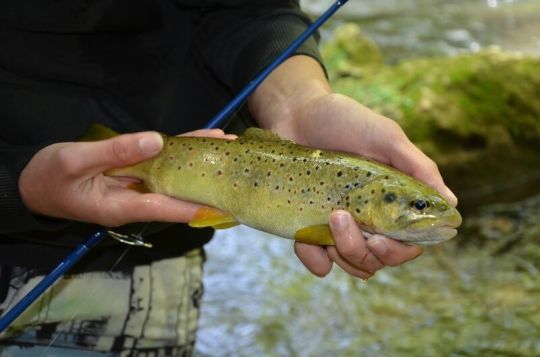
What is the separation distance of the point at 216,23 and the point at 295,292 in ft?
7.96

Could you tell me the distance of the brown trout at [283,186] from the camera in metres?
1.81

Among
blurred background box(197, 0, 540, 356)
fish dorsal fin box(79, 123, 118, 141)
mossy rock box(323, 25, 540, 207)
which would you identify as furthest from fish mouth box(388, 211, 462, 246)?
mossy rock box(323, 25, 540, 207)

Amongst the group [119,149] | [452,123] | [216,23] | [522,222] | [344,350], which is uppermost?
[216,23]

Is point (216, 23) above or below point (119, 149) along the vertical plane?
above

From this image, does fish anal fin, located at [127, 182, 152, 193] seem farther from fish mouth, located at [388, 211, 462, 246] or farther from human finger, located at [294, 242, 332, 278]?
fish mouth, located at [388, 211, 462, 246]

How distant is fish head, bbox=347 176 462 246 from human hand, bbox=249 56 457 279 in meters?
0.04

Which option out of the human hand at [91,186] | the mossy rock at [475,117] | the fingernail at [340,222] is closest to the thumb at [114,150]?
the human hand at [91,186]

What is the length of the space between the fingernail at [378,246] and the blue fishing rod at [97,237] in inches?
22.0

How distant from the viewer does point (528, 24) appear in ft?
30.2

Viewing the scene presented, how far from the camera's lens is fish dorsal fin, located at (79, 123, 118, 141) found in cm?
179

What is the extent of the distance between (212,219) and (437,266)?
2.97 metres

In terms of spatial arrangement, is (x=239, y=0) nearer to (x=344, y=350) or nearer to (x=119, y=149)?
(x=119, y=149)

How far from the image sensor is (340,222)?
1705mm

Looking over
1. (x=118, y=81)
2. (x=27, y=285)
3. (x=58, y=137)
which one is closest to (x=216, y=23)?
(x=118, y=81)
